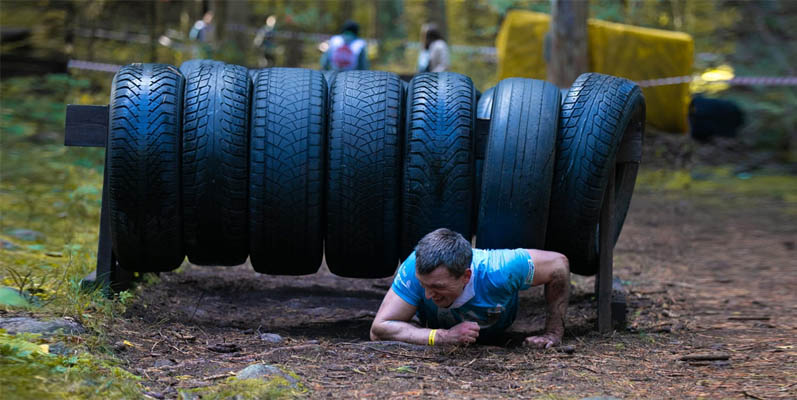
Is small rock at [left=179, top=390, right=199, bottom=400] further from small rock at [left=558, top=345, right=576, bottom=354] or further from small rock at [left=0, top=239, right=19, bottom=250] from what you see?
small rock at [left=0, top=239, right=19, bottom=250]

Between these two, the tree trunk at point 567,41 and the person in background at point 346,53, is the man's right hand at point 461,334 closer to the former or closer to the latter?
the tree trunk at point 567,41

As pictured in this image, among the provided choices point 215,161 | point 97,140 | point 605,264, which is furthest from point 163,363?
point 605,264

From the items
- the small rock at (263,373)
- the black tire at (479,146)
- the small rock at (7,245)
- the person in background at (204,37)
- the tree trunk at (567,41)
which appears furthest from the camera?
the person in background at (204,37)

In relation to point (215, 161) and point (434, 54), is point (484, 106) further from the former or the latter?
point (434, 54)

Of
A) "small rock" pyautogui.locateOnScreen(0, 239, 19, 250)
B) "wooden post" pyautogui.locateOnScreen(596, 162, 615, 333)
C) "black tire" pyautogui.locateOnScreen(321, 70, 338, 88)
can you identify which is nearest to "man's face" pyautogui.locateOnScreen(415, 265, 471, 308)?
"wooden post" pyautogui.locateOnScreen(596, 162, 615, 333)

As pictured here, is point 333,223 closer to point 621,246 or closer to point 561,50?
point 621,246

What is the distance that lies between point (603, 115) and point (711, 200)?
8.06m

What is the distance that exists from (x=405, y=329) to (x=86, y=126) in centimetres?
214

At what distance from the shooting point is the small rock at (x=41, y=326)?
11.8 ft

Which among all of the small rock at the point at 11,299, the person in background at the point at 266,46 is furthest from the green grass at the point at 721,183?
the small rock at the point at 11,299

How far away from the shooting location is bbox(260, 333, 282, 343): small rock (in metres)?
4.20

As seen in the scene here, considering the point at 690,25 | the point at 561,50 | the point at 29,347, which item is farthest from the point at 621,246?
the point at 690,25

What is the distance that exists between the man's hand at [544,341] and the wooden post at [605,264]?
480mm

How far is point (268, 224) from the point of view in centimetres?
435
